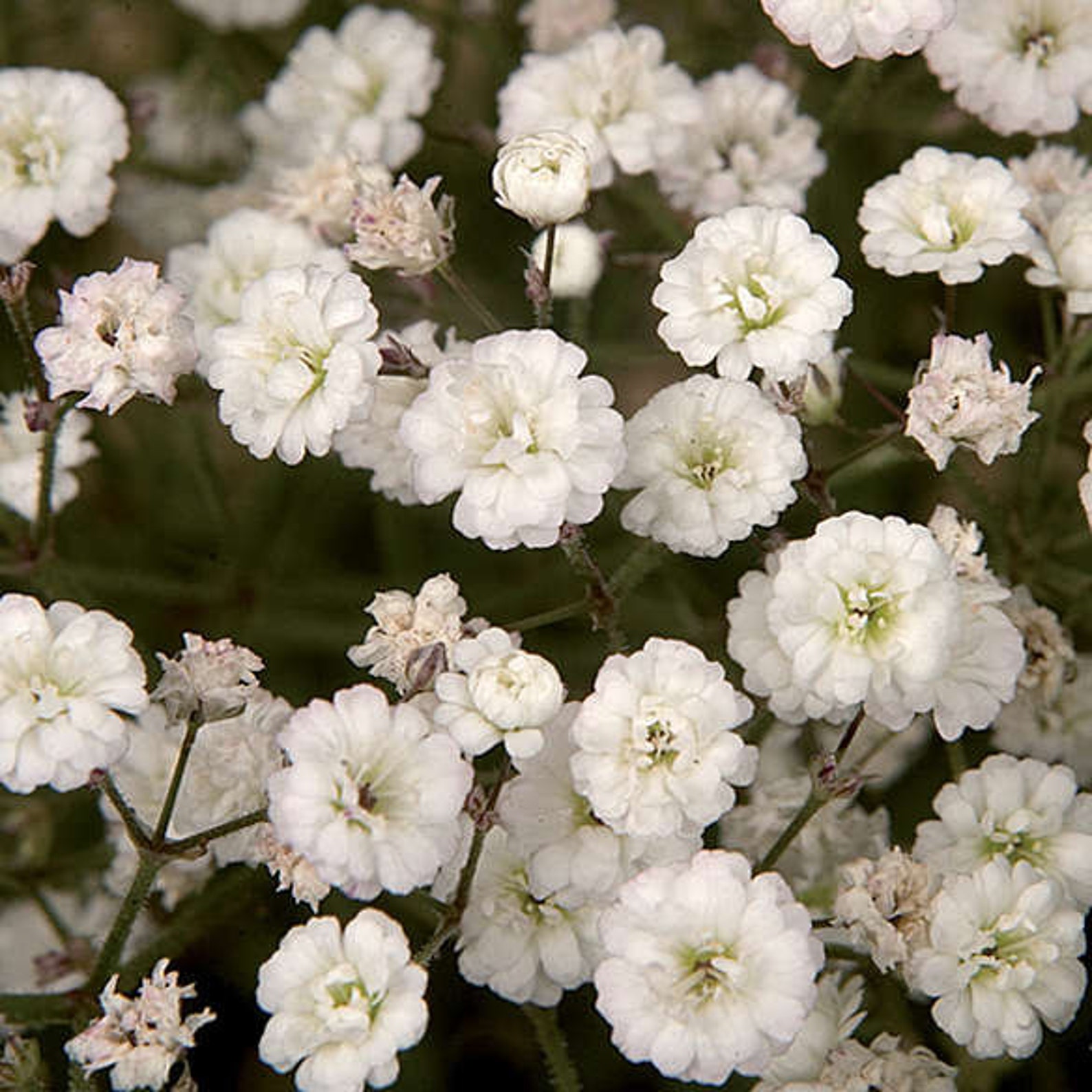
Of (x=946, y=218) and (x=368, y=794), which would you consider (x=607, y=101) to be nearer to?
(x=946, y=218)

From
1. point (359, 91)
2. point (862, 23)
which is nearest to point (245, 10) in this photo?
point (359, 91)

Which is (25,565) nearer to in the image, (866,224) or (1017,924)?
(866,224)

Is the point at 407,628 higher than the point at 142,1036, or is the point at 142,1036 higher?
the point at 407,628

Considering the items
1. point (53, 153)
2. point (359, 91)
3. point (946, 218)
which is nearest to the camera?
point (946, 218)

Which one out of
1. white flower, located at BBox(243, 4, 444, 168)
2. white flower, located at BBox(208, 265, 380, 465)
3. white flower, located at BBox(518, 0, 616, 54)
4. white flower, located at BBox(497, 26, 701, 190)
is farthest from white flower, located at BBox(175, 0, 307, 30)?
white flower, located at BBox(208, 265, 380, 465)

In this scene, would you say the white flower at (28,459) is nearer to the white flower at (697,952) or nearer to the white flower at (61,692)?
the white flower at (61,692)

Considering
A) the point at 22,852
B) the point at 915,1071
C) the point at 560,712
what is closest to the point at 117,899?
the point at 22,852
